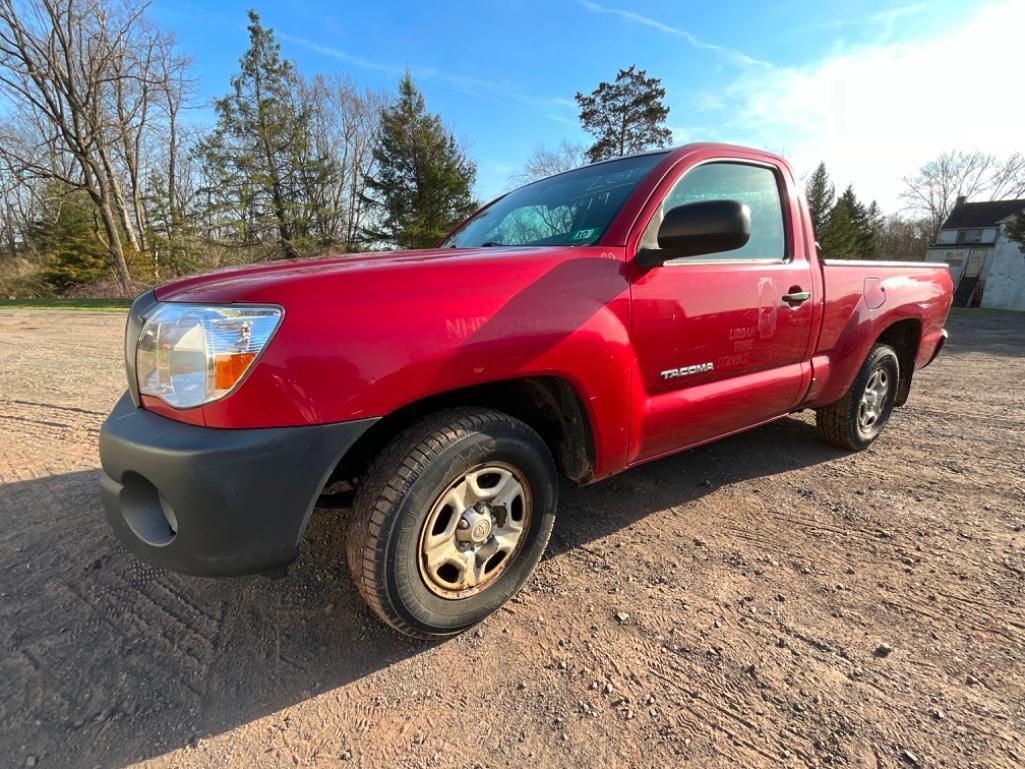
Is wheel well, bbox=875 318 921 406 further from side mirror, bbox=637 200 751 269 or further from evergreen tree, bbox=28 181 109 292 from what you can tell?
evergreen tree, bbox=28 181 109 292

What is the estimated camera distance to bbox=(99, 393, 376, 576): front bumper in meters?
1.37

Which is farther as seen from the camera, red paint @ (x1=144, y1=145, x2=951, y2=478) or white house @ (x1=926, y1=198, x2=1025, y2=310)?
white house @ (x1=926, y1=198, x2=1025, y2=310)

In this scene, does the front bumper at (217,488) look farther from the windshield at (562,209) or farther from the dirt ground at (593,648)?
the windshield at (562,209)

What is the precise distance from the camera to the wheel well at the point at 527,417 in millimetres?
1819

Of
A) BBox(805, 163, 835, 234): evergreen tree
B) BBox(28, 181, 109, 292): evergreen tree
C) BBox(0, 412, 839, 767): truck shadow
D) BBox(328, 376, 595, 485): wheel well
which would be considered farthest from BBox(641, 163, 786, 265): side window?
BBox(805, 163, 835, 234): evergreen tree

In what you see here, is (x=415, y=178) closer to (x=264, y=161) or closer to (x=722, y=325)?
(x=264, y=161)

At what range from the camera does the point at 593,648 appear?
1.80 m

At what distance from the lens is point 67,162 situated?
906 inches

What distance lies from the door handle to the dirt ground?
1.14m

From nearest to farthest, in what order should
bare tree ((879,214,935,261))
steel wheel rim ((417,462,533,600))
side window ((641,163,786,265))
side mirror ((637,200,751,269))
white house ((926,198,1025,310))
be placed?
1. steel wheel rim ((417,462,533,600))
2. side mirror ((637,200,751,269))
3. side window ((641,163,786,265))
4. white house ((926,198,1025,310))
5. bare tree ((879,214,935,261))

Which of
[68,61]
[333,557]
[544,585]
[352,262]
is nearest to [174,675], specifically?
[333,557]

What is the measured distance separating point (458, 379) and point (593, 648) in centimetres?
110

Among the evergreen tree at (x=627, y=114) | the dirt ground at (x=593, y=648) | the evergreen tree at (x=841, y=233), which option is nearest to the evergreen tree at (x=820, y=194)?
the evergreen tree at (x=841, y=233)

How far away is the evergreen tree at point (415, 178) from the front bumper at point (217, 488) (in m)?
21.6
